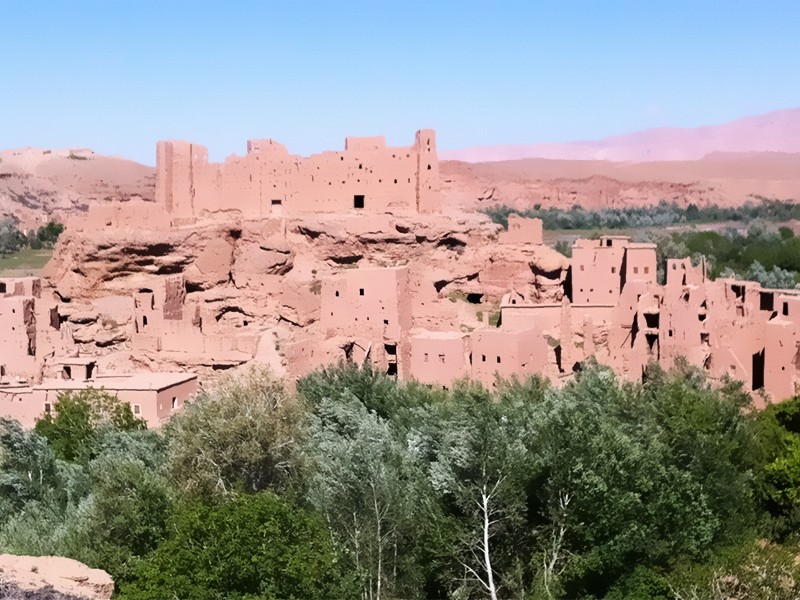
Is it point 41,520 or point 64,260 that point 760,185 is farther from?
point 41,520

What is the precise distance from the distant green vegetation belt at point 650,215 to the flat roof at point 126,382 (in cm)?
3929

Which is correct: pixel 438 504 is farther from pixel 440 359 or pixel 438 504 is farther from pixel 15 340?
pixel 15 340

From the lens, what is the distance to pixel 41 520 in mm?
17250

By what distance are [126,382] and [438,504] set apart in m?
10.6

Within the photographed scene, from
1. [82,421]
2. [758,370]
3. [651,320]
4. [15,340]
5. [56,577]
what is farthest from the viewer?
[15,340]

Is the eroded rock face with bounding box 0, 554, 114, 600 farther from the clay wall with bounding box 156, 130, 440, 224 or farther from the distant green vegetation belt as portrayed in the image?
the distant green vegetation belt

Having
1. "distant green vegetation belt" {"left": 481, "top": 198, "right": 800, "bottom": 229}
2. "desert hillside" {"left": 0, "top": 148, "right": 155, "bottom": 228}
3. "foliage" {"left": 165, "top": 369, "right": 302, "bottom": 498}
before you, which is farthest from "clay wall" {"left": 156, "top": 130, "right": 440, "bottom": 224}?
"desert hillside" {"left": 0, "top": 148, "right": 155, "bottom": 228}

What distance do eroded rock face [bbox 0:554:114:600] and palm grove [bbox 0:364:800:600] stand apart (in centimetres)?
213

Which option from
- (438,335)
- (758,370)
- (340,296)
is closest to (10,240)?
(340,296)

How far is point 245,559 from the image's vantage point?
1288 centimetres

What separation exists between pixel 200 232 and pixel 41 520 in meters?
12.9

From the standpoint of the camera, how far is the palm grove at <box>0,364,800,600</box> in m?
13.5

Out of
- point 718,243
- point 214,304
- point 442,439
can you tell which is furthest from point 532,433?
point 718,243

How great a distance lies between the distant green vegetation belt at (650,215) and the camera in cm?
6662
